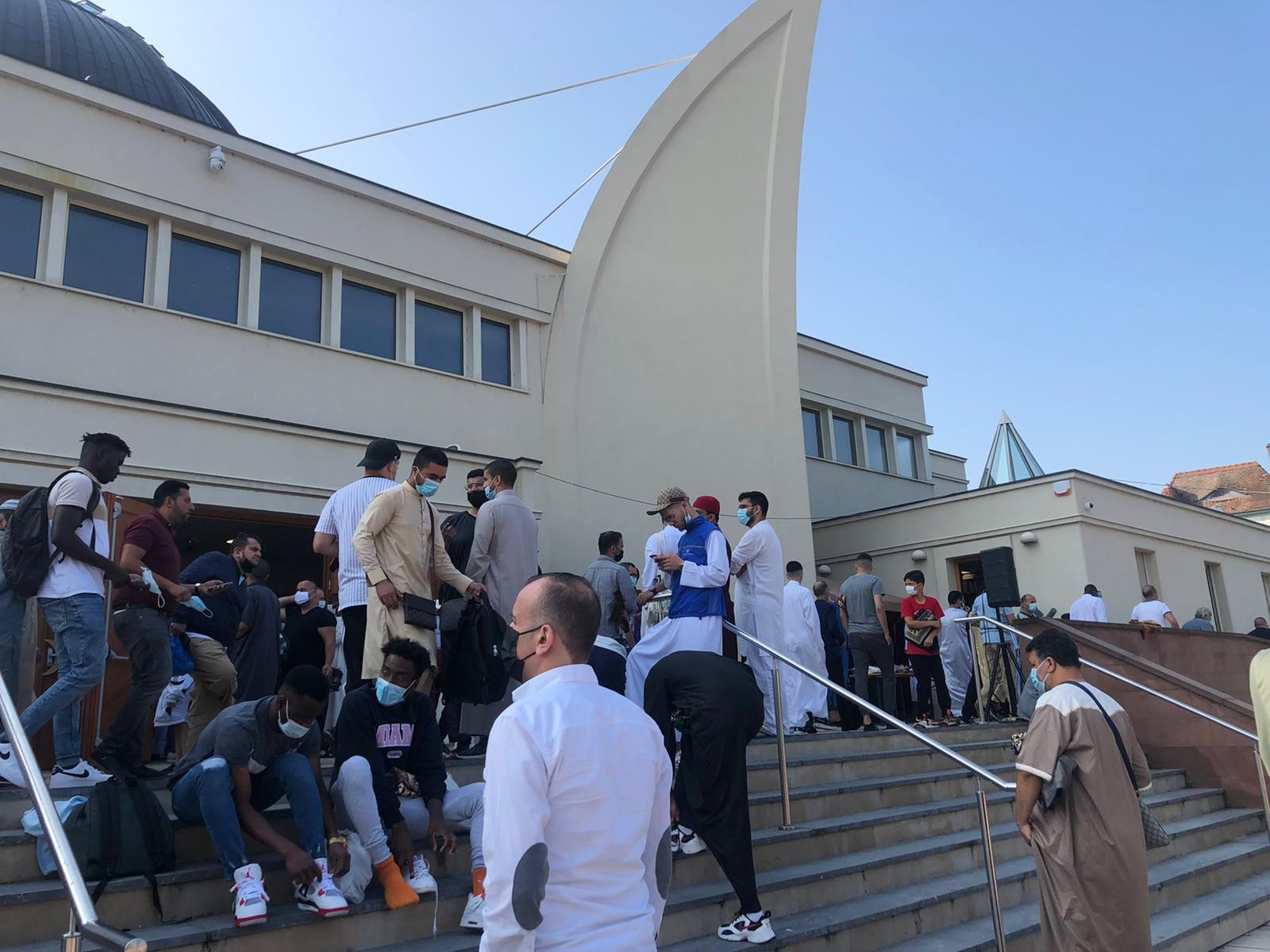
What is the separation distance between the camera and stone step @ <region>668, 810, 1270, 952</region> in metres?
4.98

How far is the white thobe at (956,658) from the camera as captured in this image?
36.4ft

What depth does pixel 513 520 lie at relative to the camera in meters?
6.59

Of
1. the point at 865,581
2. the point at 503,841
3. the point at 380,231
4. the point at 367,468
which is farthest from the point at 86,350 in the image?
the point at 503,841

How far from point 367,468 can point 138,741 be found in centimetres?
199

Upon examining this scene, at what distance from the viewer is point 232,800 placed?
422cm

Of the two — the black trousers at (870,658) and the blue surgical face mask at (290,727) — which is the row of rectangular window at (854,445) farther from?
the blue surgical face mask at (290,727)

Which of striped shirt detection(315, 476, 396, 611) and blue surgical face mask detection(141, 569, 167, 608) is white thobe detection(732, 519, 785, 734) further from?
blue surgical face mask detection(141, 569, 167, 608)

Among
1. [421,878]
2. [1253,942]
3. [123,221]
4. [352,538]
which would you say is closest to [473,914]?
[421,878]

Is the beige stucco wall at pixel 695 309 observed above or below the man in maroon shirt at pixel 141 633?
above

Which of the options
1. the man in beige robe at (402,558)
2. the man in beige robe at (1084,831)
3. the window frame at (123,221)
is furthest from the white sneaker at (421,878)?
the window frame at (123,221)

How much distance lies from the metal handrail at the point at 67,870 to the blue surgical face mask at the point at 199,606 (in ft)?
7.37

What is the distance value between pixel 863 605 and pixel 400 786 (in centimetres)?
615

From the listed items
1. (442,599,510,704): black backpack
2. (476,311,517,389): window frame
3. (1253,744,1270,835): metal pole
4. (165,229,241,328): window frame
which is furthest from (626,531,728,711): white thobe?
(476,311,517,389): window frame

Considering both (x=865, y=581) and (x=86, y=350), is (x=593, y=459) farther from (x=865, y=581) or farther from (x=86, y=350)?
(x=86, y=350)
